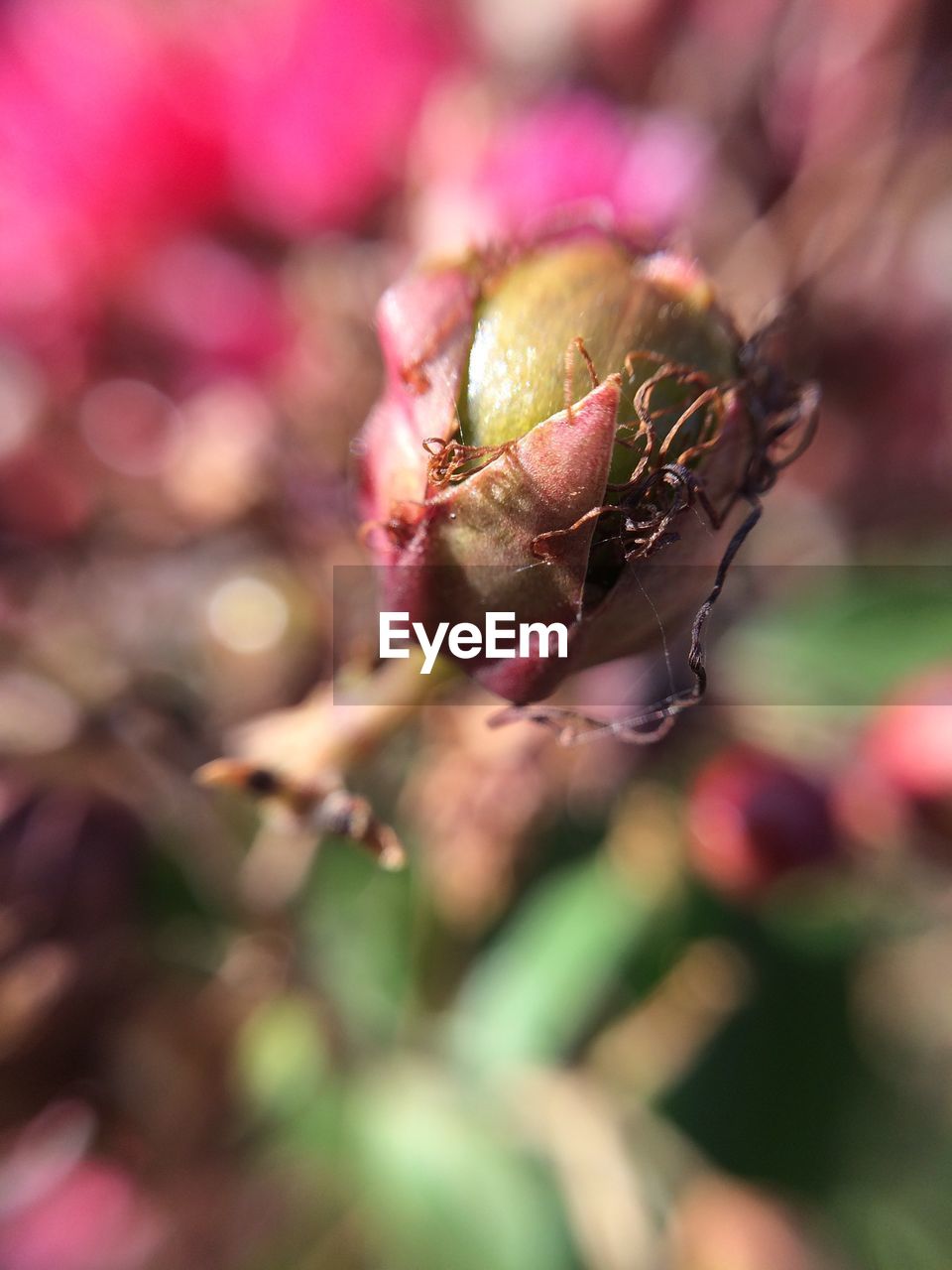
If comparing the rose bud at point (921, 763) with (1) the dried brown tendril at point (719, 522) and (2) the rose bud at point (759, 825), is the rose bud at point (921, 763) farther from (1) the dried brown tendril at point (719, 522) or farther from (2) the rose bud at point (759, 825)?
(1) the dried brown tendril at point (719, 522)

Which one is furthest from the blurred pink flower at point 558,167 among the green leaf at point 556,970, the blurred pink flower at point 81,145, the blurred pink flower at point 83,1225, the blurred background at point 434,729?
the blurred pink flower at point 83,1225

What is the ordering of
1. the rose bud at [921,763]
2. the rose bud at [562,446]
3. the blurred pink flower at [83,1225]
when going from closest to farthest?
the rose bud at [562,446] → the rose bud at [921,763] → the blurred pink flower at [83,1225]

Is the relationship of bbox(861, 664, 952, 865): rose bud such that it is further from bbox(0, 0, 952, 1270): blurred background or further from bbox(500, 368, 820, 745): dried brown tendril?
bbox(500, 368, 820, 745): dried brown tendril

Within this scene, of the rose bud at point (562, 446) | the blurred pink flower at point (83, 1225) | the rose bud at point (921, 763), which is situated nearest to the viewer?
the rose bud at point (562, 446)

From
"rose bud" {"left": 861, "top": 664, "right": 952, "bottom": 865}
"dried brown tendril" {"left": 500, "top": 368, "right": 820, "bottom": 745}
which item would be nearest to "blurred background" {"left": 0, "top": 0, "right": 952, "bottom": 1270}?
"rose bud" {"left": 861, "top": 664, "right": 952, "bottom": 865}

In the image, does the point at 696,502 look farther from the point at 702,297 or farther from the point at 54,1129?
the point at 54,1129

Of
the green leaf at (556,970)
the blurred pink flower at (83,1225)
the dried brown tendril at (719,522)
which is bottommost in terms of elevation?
the blurred pink flower at (83,1225)
